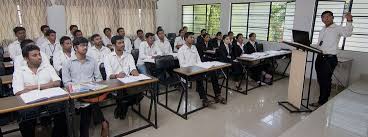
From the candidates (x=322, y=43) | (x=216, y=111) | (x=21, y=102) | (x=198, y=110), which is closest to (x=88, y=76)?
(x=21, y=102)

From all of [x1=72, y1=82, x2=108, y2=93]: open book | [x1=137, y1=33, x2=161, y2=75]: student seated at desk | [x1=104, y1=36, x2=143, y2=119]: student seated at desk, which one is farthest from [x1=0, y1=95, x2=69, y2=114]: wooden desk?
[x1=137, y1=33, x2=161, y2=75]: student seated at desk

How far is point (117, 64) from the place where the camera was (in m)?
3.36

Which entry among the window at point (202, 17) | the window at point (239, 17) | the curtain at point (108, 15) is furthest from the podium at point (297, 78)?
the curtain at point (108, 15)

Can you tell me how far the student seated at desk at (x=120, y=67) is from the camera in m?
3.25

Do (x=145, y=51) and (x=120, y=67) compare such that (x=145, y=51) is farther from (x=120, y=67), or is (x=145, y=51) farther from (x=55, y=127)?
(x=55, y=127)

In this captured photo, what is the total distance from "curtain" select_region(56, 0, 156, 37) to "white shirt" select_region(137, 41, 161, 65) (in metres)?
2.77

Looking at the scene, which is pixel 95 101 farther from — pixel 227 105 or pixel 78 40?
pixel 227 105

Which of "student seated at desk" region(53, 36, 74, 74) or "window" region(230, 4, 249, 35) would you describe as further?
"window" region(230, 4, 249, 35)

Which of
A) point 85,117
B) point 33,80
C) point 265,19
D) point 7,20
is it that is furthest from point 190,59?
point 7,20

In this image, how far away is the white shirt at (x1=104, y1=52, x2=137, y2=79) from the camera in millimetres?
3266

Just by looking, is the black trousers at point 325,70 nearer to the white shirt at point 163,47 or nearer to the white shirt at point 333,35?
the white shirt at point 333,35

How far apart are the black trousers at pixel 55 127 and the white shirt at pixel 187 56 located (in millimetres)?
2097

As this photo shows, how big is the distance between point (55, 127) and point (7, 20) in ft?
14.7

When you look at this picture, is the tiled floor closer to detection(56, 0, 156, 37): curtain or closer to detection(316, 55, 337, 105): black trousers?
detection(316, 55, 337, 105): black trousers
